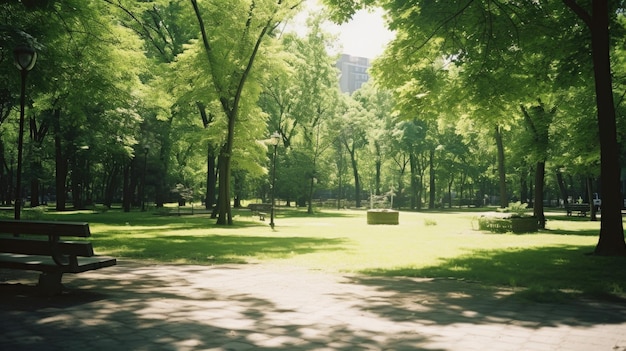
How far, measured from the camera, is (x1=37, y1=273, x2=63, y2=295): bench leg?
680 centimetres

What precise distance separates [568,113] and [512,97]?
29.1 ft

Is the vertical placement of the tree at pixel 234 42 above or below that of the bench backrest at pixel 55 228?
above

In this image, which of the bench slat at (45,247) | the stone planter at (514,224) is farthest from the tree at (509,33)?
the bench slat at (45,247)

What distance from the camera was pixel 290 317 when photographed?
19.3ft

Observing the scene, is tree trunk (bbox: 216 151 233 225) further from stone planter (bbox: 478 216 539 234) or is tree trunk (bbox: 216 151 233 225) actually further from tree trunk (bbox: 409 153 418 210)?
tree trunk (bbox: 409 153 418 210)

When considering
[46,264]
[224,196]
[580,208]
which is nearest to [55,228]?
[46,264]

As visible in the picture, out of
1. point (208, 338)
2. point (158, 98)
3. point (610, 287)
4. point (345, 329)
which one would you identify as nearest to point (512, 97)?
point (610, 287)

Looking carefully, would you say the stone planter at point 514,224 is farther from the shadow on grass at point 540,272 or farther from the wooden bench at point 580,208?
the wooden bench at point 580,208

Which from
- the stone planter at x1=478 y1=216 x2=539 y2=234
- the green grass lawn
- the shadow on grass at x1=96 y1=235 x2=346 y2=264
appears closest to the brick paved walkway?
the green grass lawn

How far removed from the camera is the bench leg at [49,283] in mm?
6797

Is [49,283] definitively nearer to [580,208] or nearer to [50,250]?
[50,250]

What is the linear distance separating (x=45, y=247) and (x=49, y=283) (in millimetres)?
553

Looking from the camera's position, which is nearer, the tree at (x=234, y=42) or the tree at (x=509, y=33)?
the tree at (x=509, y=33)

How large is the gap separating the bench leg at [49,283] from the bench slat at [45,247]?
355 mm
